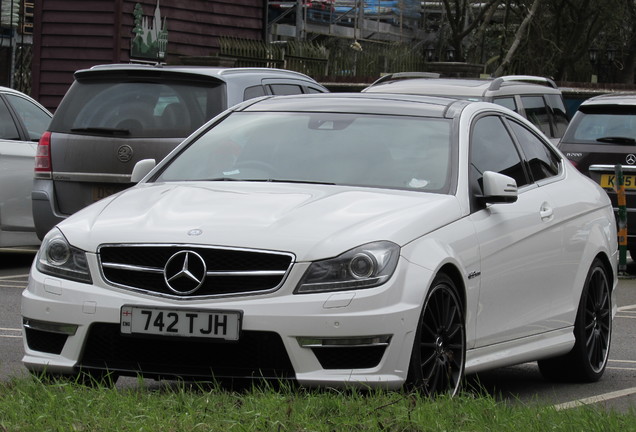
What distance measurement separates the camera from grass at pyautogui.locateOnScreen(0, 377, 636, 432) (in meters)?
5.46

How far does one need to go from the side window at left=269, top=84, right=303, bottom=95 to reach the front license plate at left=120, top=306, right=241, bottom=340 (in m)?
6.77

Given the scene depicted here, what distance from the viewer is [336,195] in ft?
22.8

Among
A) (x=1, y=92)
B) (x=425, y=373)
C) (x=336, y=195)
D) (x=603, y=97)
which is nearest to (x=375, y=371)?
(x=425, y=373)

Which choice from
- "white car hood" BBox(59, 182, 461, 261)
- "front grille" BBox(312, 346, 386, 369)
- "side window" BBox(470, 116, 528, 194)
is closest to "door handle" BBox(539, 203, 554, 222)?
"side window" BBox(470, 116, 528, 194)

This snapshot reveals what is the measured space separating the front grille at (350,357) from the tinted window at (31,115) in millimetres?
8825

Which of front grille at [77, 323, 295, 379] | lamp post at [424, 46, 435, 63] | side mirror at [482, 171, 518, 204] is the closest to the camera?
front grille at [77, 323, 295, 379]

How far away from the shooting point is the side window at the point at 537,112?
54.4ft

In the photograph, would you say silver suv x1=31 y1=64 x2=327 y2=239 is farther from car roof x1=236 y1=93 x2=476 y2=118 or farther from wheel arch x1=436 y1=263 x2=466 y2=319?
wheel arch x1=436 y1=263 x2=466 y2=319

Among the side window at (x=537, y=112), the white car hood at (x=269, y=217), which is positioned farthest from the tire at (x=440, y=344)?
the side window at (x=537, y=112)

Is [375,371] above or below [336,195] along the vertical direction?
below

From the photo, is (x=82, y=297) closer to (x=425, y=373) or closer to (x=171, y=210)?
(x=171, y=210)

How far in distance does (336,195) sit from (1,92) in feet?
26.9

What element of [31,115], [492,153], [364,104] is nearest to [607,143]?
[31,115]

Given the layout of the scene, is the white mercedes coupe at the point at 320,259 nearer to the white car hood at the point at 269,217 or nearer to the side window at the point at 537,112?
the white car hood at the point at 269,217
